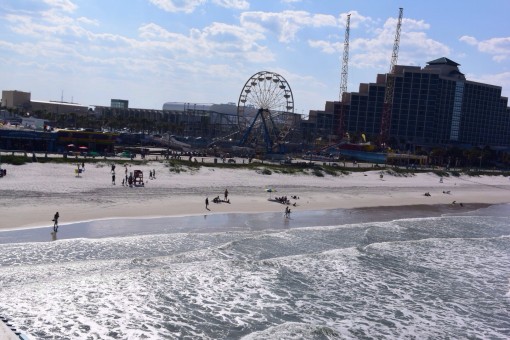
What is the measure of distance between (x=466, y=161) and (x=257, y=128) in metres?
39.2

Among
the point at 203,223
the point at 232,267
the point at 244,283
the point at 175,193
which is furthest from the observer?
the point at 175,193

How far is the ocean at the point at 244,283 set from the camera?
1294 centimetres

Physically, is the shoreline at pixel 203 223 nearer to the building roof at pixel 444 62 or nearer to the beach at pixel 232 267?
the beach at pixel 232 267

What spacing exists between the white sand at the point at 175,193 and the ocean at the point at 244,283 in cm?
286

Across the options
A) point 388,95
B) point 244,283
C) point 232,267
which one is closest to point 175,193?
point 232,267

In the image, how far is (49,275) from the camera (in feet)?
49.6

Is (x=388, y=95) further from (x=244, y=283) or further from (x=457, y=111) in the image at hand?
(x=244, y=283)

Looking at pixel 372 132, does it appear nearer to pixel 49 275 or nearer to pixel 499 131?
pixel 499 131

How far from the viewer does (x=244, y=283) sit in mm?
16188

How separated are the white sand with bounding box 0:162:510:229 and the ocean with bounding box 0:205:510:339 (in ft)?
9.37

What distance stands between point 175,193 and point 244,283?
54.8 ft

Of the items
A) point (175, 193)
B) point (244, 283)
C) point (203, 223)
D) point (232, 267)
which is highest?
point (175, 193)

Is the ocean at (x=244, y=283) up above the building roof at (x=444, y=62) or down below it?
below

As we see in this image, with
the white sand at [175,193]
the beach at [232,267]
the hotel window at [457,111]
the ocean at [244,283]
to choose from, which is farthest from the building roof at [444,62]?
the ocean at [244,283]
